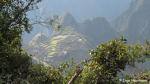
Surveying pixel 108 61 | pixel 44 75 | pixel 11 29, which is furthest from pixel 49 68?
pixel 11 29

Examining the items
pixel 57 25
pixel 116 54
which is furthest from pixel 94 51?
pixel 57 25

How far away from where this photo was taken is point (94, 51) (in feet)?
117

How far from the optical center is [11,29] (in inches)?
1254

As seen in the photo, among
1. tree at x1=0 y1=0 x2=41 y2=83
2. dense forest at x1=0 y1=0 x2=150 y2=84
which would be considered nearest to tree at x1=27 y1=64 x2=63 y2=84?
dense forest at x1=0 y1=0 x2=150 y2=84

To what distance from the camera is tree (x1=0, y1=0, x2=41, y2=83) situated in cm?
3080

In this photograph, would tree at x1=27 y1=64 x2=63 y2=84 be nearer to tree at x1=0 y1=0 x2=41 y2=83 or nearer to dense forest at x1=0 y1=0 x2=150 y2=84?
dense forest at x1=0 y1=0 x2=150 y2=84

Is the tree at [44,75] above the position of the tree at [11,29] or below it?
below

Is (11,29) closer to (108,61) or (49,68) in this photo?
(108,61)

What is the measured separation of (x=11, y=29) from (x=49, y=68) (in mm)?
8834

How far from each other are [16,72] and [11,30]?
14.0 feet

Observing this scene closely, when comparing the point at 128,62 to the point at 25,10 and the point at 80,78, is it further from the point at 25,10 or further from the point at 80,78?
the point at 25,10

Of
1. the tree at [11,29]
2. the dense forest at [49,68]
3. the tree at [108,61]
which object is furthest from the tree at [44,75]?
the tree at [108,61]

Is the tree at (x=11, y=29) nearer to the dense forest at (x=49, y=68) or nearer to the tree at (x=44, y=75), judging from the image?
the dense forest at (x=49, y=68)

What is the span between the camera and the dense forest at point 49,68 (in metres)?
31.7
